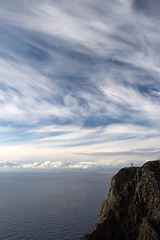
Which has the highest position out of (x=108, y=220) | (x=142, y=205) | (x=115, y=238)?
(x=142, y=205)

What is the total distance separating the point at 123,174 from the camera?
1956 inches

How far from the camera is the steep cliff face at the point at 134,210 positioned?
124ft

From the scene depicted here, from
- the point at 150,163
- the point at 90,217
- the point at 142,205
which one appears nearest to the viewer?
the point at 142,205

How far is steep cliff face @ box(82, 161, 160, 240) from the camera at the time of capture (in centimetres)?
3789

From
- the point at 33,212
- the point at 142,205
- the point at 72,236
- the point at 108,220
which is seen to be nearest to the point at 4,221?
the point at 33,212

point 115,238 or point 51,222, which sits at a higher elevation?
point 115,238

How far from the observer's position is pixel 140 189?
42.6 metres

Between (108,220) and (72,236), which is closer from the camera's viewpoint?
(108,220)

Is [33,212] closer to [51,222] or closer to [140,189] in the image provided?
[51,222]

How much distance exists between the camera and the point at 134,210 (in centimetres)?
4075

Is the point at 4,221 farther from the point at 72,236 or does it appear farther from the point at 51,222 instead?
the point at 72,236

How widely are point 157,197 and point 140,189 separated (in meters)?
4.24

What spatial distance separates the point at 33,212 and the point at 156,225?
323ft

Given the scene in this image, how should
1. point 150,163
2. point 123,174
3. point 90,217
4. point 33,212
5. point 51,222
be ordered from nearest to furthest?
point 150,163 < point 123,174 < point 51,222 < point 90,217 < point 33,212
